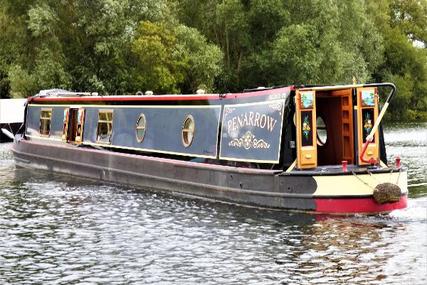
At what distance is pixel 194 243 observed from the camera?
1290 centimetres

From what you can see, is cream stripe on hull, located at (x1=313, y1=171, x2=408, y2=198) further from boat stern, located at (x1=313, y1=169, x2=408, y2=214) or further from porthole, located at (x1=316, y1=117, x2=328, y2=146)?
porthole, located at (x1=316, y1=117, x2=328, y2=146)

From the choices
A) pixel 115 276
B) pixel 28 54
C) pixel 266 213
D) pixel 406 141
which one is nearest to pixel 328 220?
pixel 266 213

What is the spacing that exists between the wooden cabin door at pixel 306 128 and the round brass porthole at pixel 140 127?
5841mm

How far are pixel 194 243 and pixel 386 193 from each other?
3.65m

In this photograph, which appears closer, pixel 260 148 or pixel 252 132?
pixel 260 148

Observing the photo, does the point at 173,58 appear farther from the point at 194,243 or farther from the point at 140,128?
the point at 194,243

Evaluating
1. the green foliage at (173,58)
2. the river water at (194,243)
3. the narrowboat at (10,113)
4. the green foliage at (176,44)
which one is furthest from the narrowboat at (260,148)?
the green foliage at (173,58)

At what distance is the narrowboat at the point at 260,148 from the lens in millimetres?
14747

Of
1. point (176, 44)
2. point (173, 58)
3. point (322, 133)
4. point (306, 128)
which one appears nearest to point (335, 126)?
point (322, 133)

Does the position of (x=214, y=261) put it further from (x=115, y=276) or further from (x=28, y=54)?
(x=28, y=54)

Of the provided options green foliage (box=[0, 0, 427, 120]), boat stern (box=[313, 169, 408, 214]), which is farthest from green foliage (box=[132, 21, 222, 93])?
boat stern (box=[313, 169, 408, 214])

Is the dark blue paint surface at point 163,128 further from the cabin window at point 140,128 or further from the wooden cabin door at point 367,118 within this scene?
the wooden cabin door at point 367,118

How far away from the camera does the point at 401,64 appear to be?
65375 mm

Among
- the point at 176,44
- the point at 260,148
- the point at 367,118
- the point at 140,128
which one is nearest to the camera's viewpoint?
the point at 367,118
